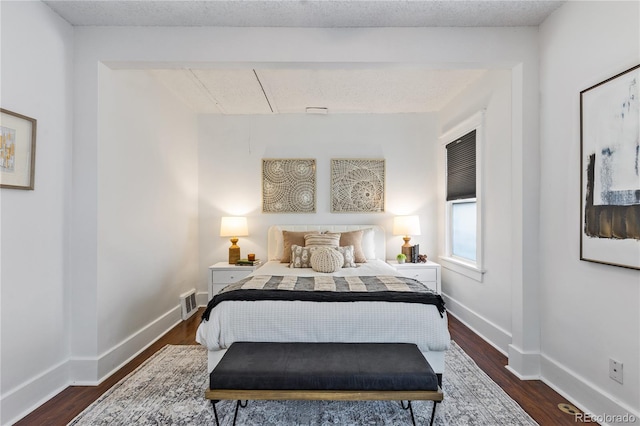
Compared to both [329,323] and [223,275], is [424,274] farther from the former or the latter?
[223,275]

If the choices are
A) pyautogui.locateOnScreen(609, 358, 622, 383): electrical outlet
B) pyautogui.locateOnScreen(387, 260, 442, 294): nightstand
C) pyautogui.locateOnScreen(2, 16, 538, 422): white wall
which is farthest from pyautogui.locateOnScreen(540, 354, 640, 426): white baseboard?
pyautogui.locateOnScreen(387, 260, 442, 294): nightstand

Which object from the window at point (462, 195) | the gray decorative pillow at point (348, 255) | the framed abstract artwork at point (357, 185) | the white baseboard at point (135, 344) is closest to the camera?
the white baseboard at point (135, 344)

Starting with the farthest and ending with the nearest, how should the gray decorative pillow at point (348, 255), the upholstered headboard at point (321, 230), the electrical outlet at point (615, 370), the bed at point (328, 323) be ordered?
1. the upholstered headboard at point (321, 230)
2. the gray decorative pillow at point (348, 255)
3. the bed at point (328, 323)
4. the electrical outlet at point (615, 370)

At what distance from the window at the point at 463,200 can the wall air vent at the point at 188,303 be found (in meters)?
3.30

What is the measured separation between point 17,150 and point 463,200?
405 cm

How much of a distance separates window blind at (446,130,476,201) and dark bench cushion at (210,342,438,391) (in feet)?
7.90

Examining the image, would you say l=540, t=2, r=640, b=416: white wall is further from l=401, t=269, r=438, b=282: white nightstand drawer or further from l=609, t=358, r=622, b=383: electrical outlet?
l=401, t=269, r=438, b=282: white nightstand drawer

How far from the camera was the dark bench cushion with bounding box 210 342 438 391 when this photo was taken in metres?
1.77

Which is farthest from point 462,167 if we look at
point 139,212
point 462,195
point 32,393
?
point 32,393

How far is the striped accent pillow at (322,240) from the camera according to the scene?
3.91 m

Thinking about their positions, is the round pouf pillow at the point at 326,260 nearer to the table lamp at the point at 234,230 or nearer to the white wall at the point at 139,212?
the table lamp at the point at 234,230

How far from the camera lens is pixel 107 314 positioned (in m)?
2.67

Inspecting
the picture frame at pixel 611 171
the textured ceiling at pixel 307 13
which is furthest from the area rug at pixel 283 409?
the textured ceiling at pixel 307 13

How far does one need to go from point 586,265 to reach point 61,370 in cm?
364
